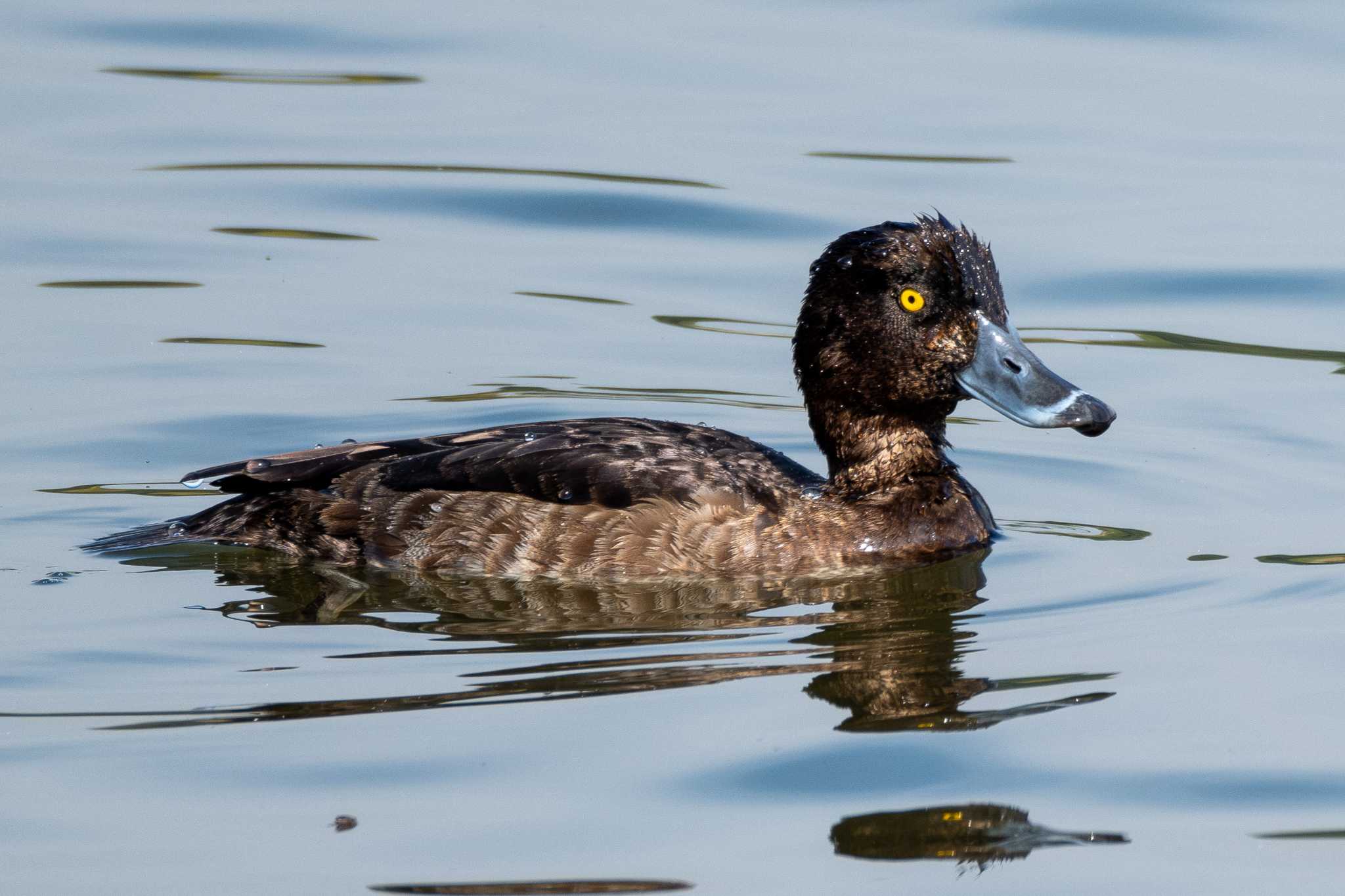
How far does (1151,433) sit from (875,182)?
13.0ft

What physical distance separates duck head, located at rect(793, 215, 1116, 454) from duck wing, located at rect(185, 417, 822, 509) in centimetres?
60

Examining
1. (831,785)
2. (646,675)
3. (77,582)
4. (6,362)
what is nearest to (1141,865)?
(831,785)

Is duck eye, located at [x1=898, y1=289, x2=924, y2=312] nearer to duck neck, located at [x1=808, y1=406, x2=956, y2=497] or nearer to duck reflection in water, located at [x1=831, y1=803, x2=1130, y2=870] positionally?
duck neck, located at [x1=808, y1=406, x2=956, y2=497]

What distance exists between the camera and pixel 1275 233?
42.0 feet

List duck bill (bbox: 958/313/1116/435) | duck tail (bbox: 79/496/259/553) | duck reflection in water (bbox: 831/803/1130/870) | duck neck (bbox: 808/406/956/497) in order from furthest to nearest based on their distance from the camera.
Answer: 1. duck neck (bbox: 808/406/956/497)
2. duck tail (bbox: 79/496/259/553)
3. duck bill (bbox: 958/313/1116/435)
4. duck reflection in water (bbox: 831/803/1130/870)

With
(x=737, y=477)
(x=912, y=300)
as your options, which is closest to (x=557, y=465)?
(x=737, y=477)

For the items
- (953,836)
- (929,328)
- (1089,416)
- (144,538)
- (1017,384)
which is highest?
(929,328)

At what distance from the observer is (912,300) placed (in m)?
8.48

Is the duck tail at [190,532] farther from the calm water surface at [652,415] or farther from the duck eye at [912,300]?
the duck eye at [912,300]

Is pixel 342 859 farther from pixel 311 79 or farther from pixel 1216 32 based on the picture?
pixel 1216 32

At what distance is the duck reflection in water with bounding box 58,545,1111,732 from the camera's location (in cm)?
666

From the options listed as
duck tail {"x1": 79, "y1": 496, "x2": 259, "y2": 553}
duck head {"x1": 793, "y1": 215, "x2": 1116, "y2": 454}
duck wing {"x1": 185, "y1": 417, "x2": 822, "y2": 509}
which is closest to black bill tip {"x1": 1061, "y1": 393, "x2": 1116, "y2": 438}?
duck head {"x1": 793, "y1": 215, "x2": 1116, "y2": 454}

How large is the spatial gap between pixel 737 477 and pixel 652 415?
2.14m

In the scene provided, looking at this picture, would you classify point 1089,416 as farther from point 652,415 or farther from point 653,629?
point 652,415
